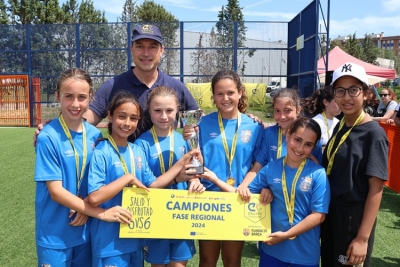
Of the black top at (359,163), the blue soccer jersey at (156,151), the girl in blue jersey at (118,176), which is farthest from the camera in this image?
the blue soccer jersey at (156,151)

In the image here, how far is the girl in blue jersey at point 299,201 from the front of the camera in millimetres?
2650

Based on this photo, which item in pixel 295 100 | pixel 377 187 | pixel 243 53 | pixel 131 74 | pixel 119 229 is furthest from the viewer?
pixel 243 53

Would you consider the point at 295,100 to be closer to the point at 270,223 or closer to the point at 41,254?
the point at 270,223

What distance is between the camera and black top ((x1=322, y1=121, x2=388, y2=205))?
2498 millimetres

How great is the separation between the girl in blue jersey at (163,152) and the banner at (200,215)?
0.13 meters

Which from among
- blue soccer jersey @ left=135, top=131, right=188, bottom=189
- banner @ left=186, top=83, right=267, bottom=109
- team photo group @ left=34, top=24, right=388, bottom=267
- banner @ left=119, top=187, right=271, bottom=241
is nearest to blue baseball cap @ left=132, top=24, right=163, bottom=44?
team photo group @ left=34, top=24, right=388, bottom=267

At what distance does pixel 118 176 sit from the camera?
271 cm

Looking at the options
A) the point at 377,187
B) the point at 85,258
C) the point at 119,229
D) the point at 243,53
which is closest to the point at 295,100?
the point at 377,187

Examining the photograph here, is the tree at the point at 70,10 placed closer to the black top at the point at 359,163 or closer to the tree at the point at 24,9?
the tree at the point at 24,9

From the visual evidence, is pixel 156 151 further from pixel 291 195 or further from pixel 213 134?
pixel 291 195

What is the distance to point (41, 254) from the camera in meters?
2.65

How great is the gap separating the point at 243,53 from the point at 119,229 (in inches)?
581

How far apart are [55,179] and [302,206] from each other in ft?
5.67

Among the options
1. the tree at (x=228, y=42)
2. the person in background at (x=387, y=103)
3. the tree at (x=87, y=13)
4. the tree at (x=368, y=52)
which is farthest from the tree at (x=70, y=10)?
the tree at (x=368, y=52)
